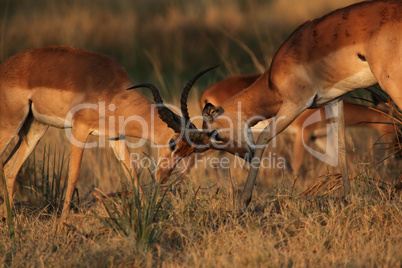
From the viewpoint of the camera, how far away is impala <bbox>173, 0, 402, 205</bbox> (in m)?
5.14

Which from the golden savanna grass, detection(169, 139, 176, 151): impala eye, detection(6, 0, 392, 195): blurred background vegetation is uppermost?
detection(6, 0, 392, 195): blurred background vegetation

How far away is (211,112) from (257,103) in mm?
452

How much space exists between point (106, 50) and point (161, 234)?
15.4 metres

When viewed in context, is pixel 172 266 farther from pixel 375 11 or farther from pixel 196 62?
pixel 196 62

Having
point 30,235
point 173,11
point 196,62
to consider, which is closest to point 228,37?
point 196,62

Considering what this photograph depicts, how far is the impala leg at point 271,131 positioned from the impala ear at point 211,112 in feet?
2.20

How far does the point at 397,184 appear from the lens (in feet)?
18.9

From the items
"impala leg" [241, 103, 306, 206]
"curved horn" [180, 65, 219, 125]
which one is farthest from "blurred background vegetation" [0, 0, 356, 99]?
"impala leg" [241, 103, 306, 206]

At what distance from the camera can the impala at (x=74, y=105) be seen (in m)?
6.59

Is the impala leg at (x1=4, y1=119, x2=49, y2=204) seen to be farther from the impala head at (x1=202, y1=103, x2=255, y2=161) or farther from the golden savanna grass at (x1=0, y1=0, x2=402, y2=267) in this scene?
the impala head at (x1=202, y1=103, x2=255, y2=161)

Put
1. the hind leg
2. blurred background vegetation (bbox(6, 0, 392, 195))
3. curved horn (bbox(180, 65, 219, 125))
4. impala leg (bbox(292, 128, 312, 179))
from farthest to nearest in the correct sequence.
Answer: blurred background vegetation (bbox(6, 0, 392, 195)) < impala leg (bbox(292, 128, 312, 179)) < the hind leg < curved horn (bbox(180, 65, 219, 125))

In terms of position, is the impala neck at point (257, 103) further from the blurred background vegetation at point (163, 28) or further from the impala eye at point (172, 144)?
the blurred background vegetation at point (163, 28)

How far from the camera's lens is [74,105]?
671 centimetres

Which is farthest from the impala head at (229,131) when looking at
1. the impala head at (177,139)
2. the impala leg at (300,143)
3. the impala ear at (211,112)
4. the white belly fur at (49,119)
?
the impala leg at (300,143)
